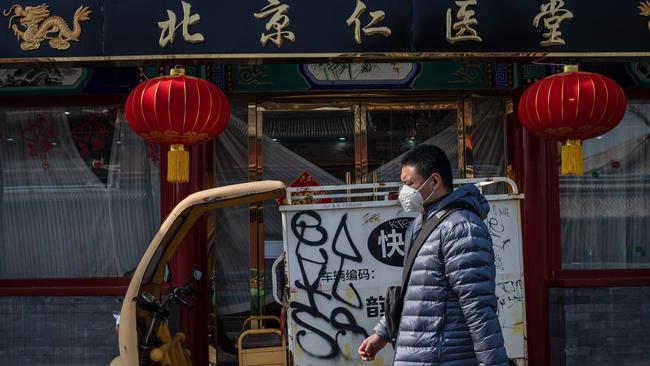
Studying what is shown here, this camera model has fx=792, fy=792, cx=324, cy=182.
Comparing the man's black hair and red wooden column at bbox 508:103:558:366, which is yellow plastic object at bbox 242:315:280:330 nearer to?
red wooden column at bbox 508:103:558:366

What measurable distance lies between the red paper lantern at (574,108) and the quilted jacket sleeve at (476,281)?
2.80 meters

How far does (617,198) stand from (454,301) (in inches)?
191

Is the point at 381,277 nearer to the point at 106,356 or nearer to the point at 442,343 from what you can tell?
the point at 442,343

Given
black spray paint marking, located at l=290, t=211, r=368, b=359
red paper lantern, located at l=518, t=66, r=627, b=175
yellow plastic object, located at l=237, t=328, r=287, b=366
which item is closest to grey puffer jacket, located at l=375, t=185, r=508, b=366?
black spray paint marking, located at l=290, t=211, r=368, b=359

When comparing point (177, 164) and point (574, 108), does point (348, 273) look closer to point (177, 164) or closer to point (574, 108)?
point (177, 164)

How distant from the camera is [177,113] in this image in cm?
597

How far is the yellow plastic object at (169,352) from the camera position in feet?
18.0

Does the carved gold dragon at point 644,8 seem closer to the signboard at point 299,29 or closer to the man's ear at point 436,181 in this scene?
the signboard at point 299,29

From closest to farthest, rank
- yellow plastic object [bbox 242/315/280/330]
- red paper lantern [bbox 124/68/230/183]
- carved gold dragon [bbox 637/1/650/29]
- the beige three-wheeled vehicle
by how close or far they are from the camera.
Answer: the beige three-wheeled vehicle < red paper lantern [bbox 124/68/230/183] < carved gold dragon [bbox 637/1/650/29] < yellow plastic object [bbox 242/315/280/330]

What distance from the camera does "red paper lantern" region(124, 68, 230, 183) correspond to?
5953mm

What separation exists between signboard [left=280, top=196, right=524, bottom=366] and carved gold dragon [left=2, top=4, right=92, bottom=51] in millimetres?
2265

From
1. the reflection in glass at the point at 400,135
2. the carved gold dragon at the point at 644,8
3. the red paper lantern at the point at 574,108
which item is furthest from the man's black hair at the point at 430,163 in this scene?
the reflection in glass at the point at 400,135

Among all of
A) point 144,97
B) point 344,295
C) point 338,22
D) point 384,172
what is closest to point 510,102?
point 384,172

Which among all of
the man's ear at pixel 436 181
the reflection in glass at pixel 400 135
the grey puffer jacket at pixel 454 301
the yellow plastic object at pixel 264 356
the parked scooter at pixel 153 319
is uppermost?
the reflection in glass at pixel 400 135
